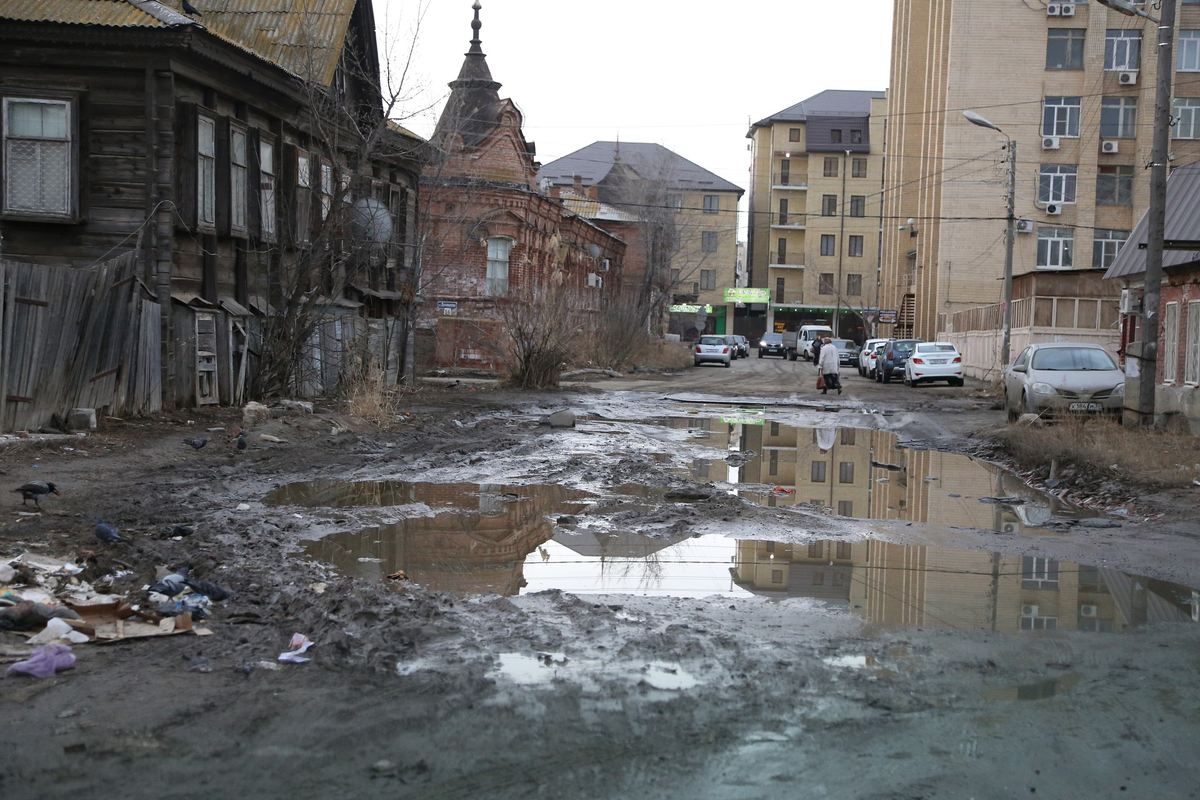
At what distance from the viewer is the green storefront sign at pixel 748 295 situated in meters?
89.2

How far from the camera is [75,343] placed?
1348cm

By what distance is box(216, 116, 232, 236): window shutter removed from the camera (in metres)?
17.8

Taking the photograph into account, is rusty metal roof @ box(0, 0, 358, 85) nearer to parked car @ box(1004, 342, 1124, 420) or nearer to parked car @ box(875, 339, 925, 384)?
parked car @ box(1004, 342, 1124, 420)

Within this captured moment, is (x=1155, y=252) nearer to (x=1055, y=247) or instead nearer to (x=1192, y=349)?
(x=1192, y=349)

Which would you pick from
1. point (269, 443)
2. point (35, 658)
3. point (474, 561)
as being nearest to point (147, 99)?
point (269, 443)

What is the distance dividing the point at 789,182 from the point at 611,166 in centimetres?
1580

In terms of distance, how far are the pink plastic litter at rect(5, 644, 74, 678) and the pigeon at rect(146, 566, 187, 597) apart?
3.90ft

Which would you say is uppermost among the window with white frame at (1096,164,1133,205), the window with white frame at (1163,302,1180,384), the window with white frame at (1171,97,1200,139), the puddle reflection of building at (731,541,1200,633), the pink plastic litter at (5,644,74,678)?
the window with white frame at (1171,97,1200,139)

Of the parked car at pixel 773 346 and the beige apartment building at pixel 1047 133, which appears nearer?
the beige apartment building at pixel 1047 133

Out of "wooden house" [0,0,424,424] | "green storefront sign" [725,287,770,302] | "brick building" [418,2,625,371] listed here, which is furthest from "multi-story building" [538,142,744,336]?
"wooden house" [0,0,424,424]

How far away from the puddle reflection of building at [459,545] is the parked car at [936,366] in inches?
1098

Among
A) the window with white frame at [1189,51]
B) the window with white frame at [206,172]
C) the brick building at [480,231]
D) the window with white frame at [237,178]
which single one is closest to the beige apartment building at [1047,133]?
the window with white frame at [1189,51]

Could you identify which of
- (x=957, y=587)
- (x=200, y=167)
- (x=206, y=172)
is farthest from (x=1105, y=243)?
(x=957, y=587)

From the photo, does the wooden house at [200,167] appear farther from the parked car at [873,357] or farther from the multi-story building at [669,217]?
the multi-story building at [669,217]
